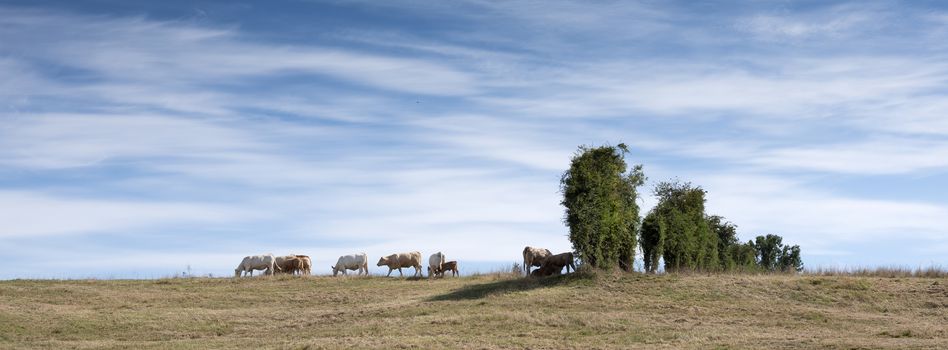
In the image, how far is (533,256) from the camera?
167 ft

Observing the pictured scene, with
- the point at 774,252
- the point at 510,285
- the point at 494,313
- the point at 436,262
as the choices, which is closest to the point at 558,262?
the point at 510,285

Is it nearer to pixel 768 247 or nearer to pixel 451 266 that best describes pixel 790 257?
pixel 768 247

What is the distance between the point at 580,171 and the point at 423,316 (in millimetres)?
12786

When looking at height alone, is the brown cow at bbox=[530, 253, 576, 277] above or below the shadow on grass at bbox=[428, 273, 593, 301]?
above

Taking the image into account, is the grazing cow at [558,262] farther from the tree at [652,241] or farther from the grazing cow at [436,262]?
the grazing cow at [436,262]

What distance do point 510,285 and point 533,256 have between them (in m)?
9.68

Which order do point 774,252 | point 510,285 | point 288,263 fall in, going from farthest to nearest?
1. point 774,252
2. point 288,263
3. point 510,285

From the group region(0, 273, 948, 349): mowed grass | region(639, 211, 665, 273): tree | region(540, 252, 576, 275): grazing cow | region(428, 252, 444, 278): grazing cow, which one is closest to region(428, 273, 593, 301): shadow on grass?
region(0, 273, 948, 349): mowed grass

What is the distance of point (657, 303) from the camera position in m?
36.2

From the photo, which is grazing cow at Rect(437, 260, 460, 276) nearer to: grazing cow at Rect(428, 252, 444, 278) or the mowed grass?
grazing cow at Rect(428, 252, 444, 278)

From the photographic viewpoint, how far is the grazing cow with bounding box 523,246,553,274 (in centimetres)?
4988

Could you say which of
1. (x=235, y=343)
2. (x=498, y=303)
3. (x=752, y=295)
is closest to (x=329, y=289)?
(x=498, y=303)

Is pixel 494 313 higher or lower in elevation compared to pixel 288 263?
lower

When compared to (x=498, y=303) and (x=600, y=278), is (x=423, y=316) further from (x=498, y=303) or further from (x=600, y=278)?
(x=600, y=278)
